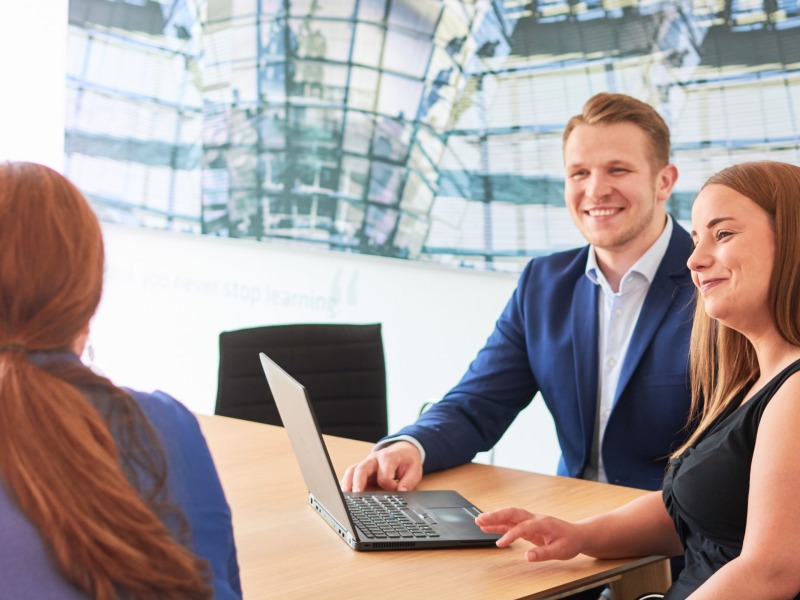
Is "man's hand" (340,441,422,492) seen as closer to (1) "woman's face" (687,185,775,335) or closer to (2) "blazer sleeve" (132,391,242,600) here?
(1) "woman's face" (687,185,775,335)

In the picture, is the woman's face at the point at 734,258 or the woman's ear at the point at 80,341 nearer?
the woman's ear at the point at 80,341

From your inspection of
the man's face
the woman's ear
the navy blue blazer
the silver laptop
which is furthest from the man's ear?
the woman's ear

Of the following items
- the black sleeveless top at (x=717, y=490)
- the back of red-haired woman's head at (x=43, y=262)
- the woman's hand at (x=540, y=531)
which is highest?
the back of red-haired woman's head at (x=43, y=262)

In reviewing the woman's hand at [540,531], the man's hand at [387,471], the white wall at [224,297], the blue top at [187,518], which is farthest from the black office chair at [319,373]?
the blue top at [187,518]

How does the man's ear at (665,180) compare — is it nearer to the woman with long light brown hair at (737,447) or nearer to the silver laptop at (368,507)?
the woman with long light brown hair at (737,447)

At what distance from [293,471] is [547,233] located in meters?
2.00

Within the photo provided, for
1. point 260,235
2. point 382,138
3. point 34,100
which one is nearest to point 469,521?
point 382,138

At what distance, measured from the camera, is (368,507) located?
6.33ft

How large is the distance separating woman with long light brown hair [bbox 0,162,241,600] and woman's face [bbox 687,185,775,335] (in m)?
1.07

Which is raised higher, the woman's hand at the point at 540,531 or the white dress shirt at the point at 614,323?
the white dress shirt at the point at 614,323

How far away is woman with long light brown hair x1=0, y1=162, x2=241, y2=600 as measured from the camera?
40.1 inches

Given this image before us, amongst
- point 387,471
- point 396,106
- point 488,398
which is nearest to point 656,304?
point 488,398

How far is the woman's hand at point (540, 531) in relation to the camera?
5.64 ft

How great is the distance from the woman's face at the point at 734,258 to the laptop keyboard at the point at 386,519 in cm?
63
